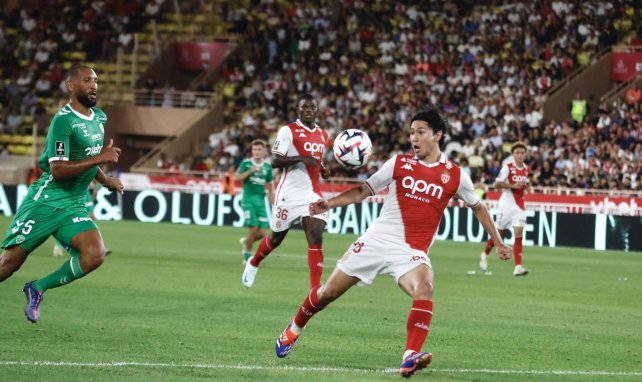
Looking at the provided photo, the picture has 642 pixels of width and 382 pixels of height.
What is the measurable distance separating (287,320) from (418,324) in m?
4.27

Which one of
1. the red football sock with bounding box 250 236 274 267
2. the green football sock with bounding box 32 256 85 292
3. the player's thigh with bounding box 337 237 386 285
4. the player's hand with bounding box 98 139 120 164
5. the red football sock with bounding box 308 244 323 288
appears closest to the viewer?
the player's thigh with bounding box 337 237 386 285

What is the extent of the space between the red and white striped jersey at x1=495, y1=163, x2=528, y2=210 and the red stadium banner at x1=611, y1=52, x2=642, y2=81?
18359 mm

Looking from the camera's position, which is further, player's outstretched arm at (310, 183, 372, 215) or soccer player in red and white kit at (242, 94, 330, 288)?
soccer player in red and white kit at (242, 94, 330, 288)

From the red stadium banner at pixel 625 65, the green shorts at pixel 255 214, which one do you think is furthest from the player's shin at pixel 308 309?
the red stadium banner at pixel 625 65

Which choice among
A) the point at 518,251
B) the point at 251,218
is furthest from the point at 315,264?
the point at 518,251

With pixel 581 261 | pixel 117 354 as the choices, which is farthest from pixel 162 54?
pixel 117 354

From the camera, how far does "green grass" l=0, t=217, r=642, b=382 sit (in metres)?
9.68

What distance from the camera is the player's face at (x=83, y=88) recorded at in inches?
433

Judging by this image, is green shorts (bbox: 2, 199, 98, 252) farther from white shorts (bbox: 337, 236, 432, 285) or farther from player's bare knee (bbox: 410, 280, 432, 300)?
player's bare knee (bbox: 410, 280, 432, 300)

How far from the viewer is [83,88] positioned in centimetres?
1101

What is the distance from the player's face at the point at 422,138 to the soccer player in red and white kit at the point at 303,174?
559 cm

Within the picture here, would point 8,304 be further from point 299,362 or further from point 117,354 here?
point 299,362

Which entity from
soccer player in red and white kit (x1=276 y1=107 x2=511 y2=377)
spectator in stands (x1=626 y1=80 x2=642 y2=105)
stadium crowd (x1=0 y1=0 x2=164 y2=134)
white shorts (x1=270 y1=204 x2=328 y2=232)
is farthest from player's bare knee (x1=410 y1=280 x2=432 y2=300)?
stadium crowd (x1=0 y1=0 x2=164 y2=134)

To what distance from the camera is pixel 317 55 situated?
46.3 meters
